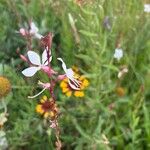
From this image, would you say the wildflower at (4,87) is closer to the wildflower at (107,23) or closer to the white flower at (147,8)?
the wildflower at (107,23)

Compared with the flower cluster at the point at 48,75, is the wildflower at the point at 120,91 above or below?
below

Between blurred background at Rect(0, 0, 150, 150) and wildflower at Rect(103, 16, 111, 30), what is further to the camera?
wildflower at Rect(103, 16, 111, 30)

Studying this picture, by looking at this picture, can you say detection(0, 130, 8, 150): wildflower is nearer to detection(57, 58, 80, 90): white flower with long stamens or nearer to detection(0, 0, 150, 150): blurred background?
detection(0, 0, 150, 150): blurred background

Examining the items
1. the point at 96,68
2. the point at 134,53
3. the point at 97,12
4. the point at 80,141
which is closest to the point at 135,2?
the point at 134,53

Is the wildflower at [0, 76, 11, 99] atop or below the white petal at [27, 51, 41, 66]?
below

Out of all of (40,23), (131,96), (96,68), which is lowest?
(131,96)

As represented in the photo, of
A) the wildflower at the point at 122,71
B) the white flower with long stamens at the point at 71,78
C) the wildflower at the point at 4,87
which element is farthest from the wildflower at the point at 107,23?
the white flower with long stamens at the point at 71,78

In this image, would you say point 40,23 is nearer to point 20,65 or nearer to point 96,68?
point 20,65

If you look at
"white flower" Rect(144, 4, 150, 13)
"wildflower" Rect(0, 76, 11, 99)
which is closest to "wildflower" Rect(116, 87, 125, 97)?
"white flower" Rect(144, 4, 150, 13)
